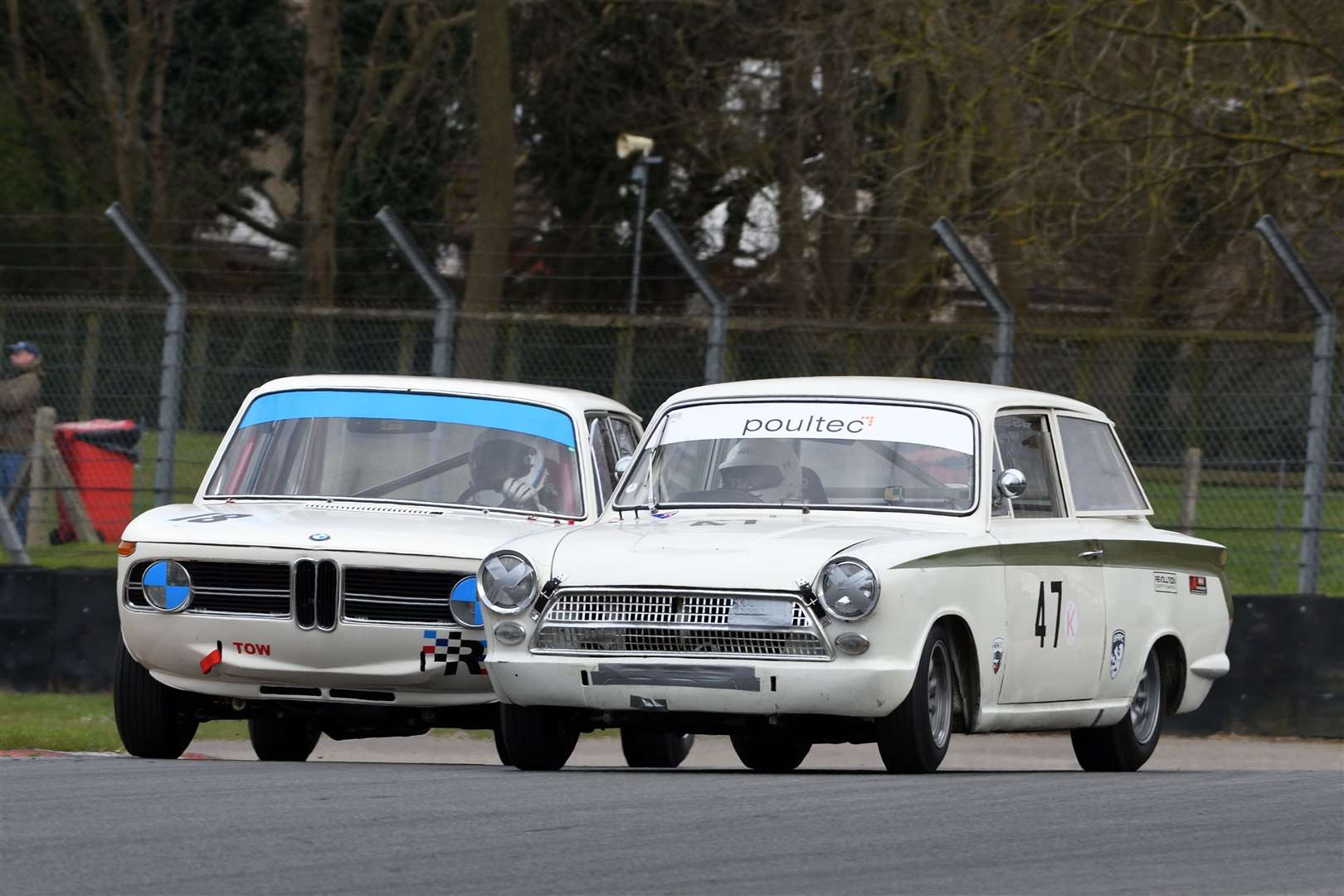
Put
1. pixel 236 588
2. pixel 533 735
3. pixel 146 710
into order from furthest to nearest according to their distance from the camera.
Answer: pixel 146 710 → pixel 236 588 → pixel 533 735

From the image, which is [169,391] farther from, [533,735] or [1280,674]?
[1280,674]

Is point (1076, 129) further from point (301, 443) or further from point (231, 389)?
point (301, 443)

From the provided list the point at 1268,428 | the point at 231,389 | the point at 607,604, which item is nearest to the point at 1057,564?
the point at 607,604

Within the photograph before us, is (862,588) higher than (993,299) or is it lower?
lower

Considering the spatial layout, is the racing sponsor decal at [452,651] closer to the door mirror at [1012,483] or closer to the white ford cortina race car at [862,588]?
the white ford cortina race car at [862,588]

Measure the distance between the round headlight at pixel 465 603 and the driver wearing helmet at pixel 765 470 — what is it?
1059 millimetres

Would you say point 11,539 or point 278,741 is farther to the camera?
point 11,539

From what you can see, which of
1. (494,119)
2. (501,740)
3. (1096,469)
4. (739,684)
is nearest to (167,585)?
(501,740)

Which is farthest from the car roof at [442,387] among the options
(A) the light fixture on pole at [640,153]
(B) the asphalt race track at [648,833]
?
(A) the light fixture on pole at [640,153]

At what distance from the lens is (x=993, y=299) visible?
12.8 metres

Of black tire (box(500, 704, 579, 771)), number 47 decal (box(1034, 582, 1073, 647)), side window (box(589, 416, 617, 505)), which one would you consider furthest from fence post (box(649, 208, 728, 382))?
black tire (box(500, 704, 579, 771))

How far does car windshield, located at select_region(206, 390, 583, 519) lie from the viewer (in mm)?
9977

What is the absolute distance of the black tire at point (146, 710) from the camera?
923cm

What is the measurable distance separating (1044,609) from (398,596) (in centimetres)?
241
